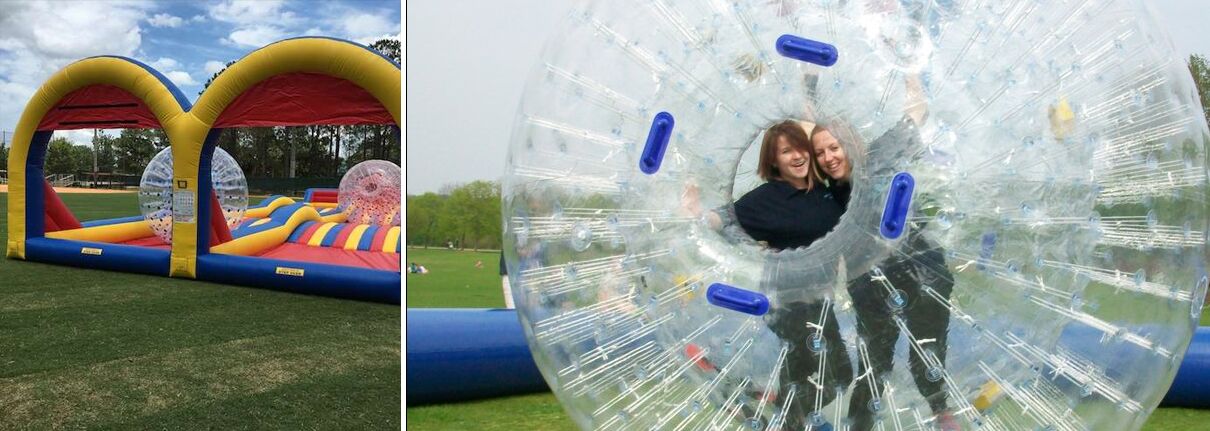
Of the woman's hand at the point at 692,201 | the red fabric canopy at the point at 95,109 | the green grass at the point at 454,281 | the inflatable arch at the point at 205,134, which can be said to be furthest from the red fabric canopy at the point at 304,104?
the woman's hand at the point at 692,201

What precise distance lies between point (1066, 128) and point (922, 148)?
36 centimetres

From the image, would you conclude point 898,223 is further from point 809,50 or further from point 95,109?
point 95,109

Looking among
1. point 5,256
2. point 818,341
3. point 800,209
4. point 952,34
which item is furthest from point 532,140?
point 5,256

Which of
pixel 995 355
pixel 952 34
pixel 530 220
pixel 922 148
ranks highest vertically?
pixel 952 34

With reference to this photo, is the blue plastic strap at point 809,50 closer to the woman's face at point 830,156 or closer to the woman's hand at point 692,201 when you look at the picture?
the woman's face at point 830,156

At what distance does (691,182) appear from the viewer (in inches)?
82.1

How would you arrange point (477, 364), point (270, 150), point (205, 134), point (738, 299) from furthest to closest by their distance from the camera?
point (270, 150)
point (205, 134)
point (477, 364)
point (738, 299)

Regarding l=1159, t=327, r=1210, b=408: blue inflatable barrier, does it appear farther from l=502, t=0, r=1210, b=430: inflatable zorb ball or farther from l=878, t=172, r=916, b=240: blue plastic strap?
l=878, t=172, r=916, b=240: blue plastic strap

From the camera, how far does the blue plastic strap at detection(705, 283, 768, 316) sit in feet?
6.52

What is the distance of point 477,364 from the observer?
4227mm

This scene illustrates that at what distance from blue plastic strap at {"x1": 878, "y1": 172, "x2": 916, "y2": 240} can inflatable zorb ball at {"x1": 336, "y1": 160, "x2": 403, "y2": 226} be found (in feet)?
26.8

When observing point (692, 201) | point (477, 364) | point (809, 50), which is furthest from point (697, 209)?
point (477, 364)

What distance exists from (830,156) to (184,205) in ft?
20.9

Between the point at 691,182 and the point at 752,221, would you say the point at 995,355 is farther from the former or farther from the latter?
the point at 691,182
